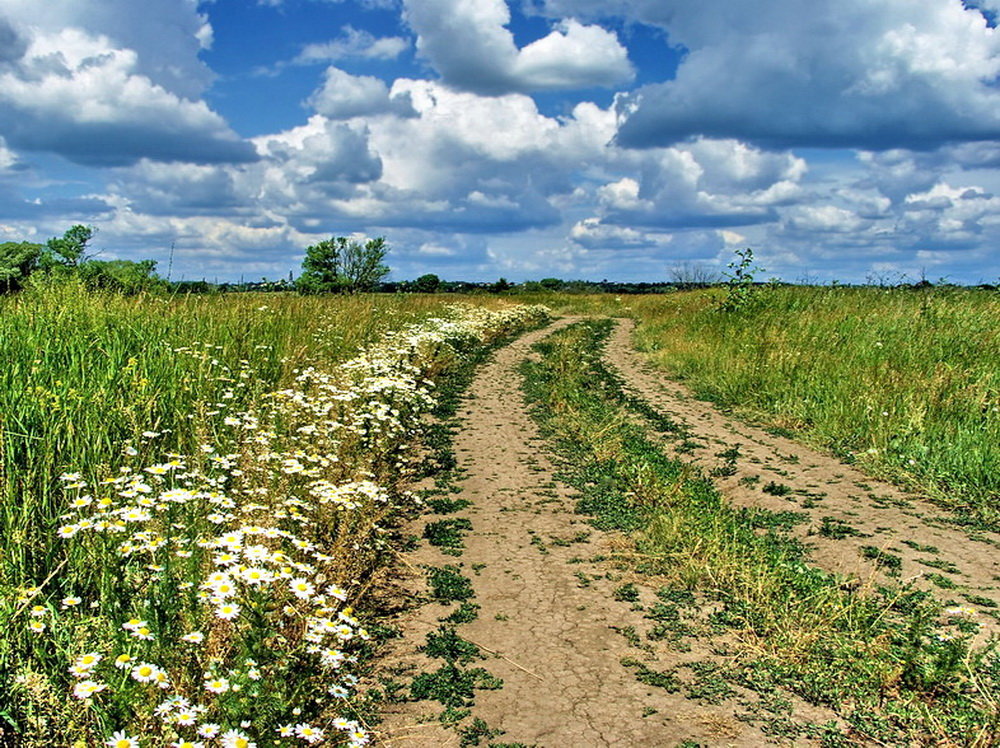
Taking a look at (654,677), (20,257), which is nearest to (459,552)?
(654,677)

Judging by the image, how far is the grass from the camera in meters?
3.34

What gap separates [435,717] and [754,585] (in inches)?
89.1

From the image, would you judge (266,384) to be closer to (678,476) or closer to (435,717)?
(678,476)

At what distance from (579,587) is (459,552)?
3.26 ft

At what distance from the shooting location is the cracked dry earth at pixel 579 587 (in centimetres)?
324

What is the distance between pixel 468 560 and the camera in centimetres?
507

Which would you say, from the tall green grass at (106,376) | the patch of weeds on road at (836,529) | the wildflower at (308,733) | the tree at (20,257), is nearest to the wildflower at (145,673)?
the wildflower at (308,733)

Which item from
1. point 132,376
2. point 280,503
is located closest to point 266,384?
point 132,376

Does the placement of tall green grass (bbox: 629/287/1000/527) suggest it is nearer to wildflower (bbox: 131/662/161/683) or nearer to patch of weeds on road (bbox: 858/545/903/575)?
patch of weeds on road (bbox: 858/545/903/575)

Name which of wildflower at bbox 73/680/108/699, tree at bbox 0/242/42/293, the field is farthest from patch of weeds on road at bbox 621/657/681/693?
tree at bbox 0/242/42/293

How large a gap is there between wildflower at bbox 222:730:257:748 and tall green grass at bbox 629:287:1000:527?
5.91 m

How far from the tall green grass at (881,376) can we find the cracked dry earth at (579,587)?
58cm

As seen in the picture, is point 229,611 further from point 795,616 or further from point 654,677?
point 795,616

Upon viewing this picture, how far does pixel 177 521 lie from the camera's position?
12.6ft
